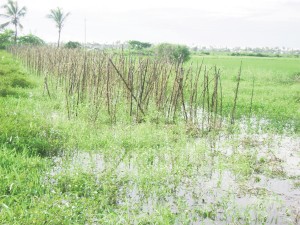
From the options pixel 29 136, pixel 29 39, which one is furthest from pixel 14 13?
pixel 29 136

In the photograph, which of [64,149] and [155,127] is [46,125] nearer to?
[64,149]

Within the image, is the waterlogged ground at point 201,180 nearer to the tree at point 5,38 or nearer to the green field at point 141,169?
the green field at point 141,169

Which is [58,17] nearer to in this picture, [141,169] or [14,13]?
[14,13]

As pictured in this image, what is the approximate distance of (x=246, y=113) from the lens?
1166 centimetres

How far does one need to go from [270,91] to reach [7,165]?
1356cm

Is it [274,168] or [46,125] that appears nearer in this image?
[274,168]

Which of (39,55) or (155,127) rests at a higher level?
(39,55)

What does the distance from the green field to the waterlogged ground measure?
16 millimetres

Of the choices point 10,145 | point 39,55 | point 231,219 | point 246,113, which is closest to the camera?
point 231,219

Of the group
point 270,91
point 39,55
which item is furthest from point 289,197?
point 39,55

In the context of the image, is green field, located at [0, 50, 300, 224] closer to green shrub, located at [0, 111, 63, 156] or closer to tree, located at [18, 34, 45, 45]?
green shrub, located at [0, 111, 63, 156]

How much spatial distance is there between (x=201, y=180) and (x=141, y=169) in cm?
102

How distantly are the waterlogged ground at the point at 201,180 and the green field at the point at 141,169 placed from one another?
16mm

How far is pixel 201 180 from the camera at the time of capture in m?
5.82
